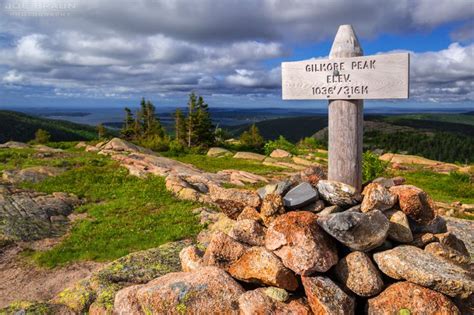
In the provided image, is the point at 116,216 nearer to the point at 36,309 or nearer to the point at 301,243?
the point at 36,309

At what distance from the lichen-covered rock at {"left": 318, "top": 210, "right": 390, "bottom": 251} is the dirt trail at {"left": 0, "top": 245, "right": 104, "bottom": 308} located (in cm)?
876

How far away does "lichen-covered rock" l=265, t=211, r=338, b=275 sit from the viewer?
664 cm

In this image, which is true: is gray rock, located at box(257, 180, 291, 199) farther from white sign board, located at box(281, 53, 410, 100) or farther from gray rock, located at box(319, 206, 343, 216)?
white sign board, located at box(281, 53, 410, 100)

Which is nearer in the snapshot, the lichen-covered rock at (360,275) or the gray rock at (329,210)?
the lichen-covered rock at (360,275)

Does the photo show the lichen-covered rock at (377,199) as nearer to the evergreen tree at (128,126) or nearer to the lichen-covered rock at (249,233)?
the lichen-covered rock at (249,233)

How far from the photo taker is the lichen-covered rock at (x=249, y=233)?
7926 millimetres

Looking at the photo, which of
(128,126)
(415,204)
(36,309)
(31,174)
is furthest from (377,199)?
(128,126)

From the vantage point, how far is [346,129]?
26.2 feet

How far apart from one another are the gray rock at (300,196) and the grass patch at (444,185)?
22772mm

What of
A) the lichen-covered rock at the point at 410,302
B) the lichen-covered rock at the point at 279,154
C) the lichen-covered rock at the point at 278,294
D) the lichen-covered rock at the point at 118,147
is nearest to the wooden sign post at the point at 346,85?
the lichen-covered rock at the point at 410,302

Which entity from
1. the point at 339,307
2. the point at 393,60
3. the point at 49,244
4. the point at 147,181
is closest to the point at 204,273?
the point at 339,307

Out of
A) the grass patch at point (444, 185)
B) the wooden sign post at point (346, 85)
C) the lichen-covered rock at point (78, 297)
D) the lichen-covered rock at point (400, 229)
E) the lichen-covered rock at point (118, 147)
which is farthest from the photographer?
the lichen-covered rock at point (118, 147)

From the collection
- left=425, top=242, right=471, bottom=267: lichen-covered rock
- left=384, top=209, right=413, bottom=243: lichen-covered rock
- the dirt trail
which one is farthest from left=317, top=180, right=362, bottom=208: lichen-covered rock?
the dirt trail

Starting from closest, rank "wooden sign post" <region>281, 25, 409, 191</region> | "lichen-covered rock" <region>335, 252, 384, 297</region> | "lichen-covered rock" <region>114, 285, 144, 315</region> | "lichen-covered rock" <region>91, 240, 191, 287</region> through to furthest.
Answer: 1. "lichen-covered rock" <region>335, 252, 384, 297</region>
2. "lichen-covered rock" <region>114, 285, 144, 315</region>
3. "wooden sign post" <region>281, 25, 409, 191</region>
4. "lichen-covered rock" <region>91, 240, 191, 287</region>
